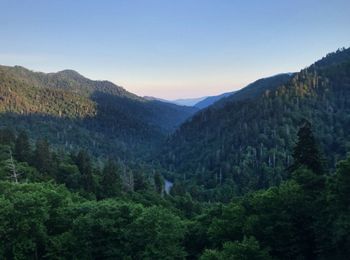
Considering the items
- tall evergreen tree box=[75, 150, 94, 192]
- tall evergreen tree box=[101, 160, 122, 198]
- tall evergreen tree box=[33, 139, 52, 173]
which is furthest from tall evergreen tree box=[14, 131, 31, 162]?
tall evergreen tree box=[101, 160, 122, 198]

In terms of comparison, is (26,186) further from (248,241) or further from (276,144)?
(276,144)

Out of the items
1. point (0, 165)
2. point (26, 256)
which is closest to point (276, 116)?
point (0, 165)

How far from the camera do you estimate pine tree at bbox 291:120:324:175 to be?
45938 mm

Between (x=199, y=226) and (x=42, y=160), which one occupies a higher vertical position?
(x=42, y=160)

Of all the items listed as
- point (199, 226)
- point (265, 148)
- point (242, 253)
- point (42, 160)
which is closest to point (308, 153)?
point (199, 226)

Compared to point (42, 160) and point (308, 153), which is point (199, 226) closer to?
point (308, 153)

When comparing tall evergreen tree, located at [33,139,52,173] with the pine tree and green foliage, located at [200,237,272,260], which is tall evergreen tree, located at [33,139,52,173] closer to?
the pine tree

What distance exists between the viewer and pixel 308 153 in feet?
152

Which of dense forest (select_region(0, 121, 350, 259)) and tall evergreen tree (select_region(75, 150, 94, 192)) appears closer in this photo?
dense forest (select_region(0, 121, 350, 259))

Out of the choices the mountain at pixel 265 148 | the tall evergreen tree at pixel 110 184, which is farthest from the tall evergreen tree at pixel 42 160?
the mountain at pixel 265 148

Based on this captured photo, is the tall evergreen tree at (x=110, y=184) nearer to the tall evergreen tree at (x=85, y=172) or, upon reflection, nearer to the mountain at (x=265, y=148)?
the tall evergreen tree at (x=85, y=172)

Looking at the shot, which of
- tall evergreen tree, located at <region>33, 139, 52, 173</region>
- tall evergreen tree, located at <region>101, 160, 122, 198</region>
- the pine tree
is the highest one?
the pine tree

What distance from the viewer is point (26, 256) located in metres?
36.4

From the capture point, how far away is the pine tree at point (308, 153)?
45938 mm
